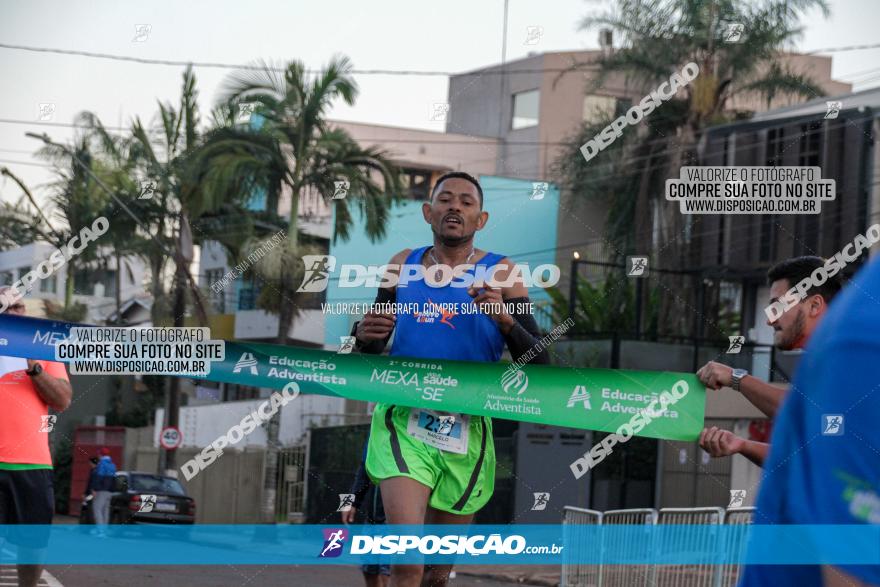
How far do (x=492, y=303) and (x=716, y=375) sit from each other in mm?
1007

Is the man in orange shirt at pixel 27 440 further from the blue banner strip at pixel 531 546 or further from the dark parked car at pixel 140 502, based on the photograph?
the dark parked car at pixel 140 502

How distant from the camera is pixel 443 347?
19.4 ft

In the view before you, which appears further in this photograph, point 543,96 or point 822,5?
point 543,96

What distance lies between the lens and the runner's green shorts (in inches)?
217

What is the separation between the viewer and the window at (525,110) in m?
41.2

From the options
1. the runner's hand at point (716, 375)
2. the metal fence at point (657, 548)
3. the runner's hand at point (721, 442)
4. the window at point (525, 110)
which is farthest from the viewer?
the window at point (525, 110)

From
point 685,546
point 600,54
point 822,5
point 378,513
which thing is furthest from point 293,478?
point 378,513

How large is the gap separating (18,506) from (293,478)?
22.0m

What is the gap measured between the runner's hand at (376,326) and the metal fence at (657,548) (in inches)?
133

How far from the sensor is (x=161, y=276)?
30.1 m

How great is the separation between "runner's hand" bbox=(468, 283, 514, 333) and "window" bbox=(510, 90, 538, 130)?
35679 millimetres

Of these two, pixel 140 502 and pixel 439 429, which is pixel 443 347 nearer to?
pixel 439 429

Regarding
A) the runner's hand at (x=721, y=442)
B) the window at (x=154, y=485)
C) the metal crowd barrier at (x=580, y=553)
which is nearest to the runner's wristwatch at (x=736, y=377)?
the runner's hand at (x=721, y=442)

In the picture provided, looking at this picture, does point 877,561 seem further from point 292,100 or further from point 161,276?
point 161,276
